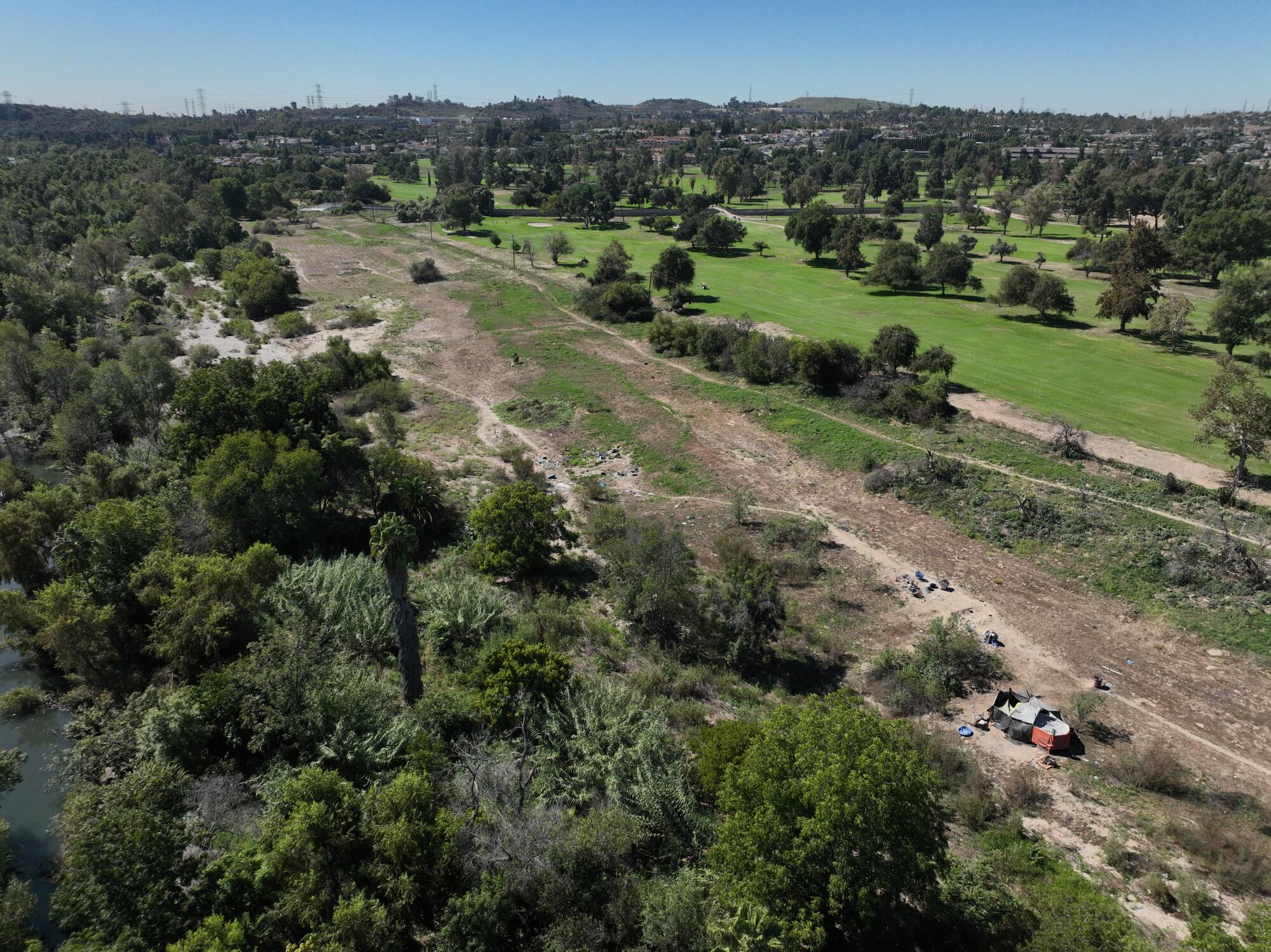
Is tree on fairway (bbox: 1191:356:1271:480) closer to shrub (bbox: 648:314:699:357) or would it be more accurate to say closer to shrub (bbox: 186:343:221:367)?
shrub (bbox: 648:314:699:357)

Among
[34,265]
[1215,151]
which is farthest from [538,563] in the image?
[1215,151]

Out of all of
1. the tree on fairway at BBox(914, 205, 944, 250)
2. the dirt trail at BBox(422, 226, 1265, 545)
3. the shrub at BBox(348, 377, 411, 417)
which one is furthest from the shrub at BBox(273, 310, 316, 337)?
the tree on fairway at BBox(914, 205, 944, 250)

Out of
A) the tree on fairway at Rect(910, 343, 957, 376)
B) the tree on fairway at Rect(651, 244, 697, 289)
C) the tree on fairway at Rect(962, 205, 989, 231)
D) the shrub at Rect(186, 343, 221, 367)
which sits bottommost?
Result: the shrub at Rect(186, 343, 221, 367)

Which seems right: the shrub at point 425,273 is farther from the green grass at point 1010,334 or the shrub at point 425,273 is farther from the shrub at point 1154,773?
the shrub at point 1154,773

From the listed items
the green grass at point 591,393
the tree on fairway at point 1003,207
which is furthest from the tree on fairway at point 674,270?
the tree on fairway at point 1003,207

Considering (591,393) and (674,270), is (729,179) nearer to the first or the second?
(674,270)

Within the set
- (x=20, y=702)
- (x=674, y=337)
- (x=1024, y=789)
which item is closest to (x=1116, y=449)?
(x=1024, y=789)
